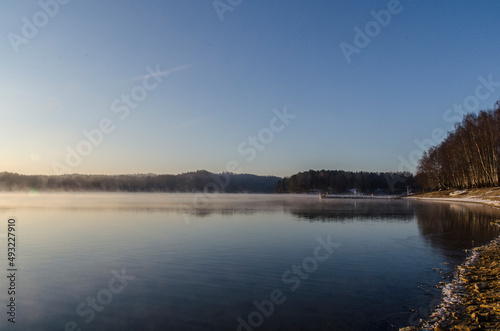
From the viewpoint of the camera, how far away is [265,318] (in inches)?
337

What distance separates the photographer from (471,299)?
30.3 ft

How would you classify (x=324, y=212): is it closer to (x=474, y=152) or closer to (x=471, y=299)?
(x=471, y=299)

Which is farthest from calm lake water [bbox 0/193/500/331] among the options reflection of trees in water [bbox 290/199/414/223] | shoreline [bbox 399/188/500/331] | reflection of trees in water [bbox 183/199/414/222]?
reflection of trees in water [bbox 183/199/414/222]

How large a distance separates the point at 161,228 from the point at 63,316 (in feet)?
57.6

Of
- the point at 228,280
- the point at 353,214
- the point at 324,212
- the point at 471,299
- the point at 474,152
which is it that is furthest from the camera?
the point at 474,152

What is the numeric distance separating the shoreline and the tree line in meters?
58.9

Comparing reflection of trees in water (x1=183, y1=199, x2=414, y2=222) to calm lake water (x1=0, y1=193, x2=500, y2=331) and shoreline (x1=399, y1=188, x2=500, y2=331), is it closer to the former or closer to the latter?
calm lake water (x1=0, y1=193, x2=500, y2=331)

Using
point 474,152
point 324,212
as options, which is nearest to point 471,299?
point 324,212

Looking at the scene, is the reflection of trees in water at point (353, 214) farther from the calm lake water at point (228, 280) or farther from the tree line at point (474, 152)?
the tree line at point (474, 152)

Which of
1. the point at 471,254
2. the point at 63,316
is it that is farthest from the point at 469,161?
the point at 63,316

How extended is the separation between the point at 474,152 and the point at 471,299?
72221 mm

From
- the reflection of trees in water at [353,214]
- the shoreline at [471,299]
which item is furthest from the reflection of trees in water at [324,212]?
the shoreline at [471,299]

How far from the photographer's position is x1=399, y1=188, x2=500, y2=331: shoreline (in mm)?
7574

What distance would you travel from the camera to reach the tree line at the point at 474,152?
6303cm
